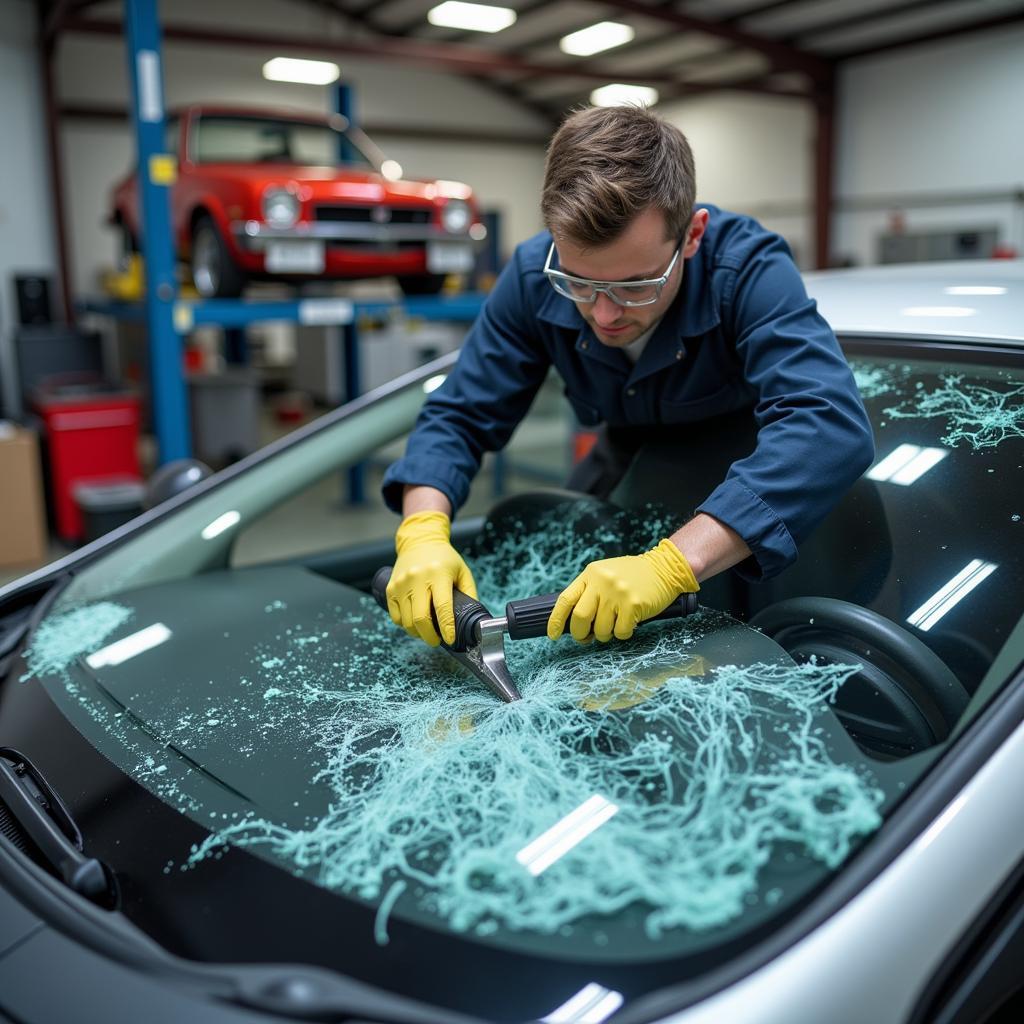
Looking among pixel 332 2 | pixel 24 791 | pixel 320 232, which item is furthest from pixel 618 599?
pixel 332 2

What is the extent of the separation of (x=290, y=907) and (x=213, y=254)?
4.78 metres

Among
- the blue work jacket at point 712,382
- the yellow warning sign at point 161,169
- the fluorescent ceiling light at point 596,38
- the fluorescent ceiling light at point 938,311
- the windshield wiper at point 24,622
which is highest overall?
the fluorescent ceiling light at point 596,38

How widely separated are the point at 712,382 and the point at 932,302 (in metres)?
0.35

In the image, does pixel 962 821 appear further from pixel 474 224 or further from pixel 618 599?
pixel 474 224

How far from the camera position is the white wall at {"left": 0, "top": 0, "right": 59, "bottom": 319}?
930 centimetres

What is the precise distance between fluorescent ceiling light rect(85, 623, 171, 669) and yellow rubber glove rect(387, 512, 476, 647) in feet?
1.17

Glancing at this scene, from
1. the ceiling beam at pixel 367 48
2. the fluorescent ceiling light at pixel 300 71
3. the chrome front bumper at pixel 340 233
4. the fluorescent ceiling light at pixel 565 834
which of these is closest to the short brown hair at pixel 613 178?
the fluorescent ceiling light at pixel 565 834

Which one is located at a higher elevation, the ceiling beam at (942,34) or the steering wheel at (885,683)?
the ceiling beam at (942,34)

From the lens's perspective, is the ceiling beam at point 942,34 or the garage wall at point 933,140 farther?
the garage wall at point 933,140

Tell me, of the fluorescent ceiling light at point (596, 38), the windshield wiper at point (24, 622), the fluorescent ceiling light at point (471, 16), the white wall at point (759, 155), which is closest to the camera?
the windshield wiper at point (24, 622)

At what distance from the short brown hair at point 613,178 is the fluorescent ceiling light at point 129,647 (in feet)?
2.62

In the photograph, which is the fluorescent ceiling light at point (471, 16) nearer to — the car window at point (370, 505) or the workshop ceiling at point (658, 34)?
the workshop ceiling at point (658, 34)

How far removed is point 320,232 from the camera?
487 centimetres

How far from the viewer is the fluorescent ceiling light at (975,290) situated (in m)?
1.40
